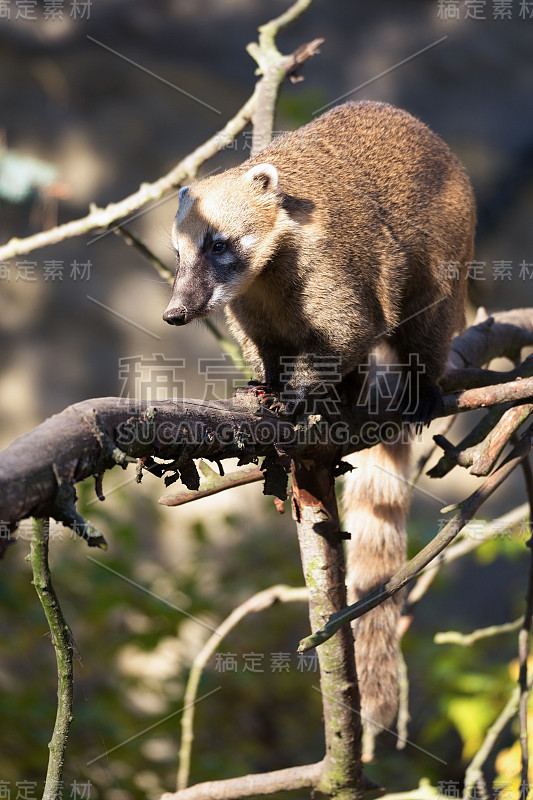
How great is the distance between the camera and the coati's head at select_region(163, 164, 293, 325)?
7.58 ft

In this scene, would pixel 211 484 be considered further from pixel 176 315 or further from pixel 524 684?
pixel 524 684

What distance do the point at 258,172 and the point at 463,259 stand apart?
95cm

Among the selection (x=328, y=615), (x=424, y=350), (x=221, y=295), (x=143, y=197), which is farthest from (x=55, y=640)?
(x=424, y=350)

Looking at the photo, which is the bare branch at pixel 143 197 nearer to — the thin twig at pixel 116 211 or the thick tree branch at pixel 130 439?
the thin twig at pixel 116 211

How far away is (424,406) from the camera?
260cm

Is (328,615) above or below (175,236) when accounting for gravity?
below

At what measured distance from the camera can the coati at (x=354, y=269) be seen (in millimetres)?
2367

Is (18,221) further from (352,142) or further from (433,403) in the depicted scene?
(433,403)

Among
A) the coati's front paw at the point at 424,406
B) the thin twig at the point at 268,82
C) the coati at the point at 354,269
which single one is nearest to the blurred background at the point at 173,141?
the thin twig at the point at 268,82

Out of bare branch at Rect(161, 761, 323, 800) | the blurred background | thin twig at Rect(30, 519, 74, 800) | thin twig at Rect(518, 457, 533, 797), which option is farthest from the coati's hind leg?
the blurred background

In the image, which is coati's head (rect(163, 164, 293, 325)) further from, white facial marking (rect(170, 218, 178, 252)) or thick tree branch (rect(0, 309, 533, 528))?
thick tree branch (rect(0, 309, 533, 528))

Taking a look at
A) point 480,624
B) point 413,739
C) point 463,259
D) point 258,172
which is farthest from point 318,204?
point 480,624

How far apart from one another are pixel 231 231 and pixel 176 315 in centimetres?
40

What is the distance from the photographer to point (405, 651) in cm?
454
